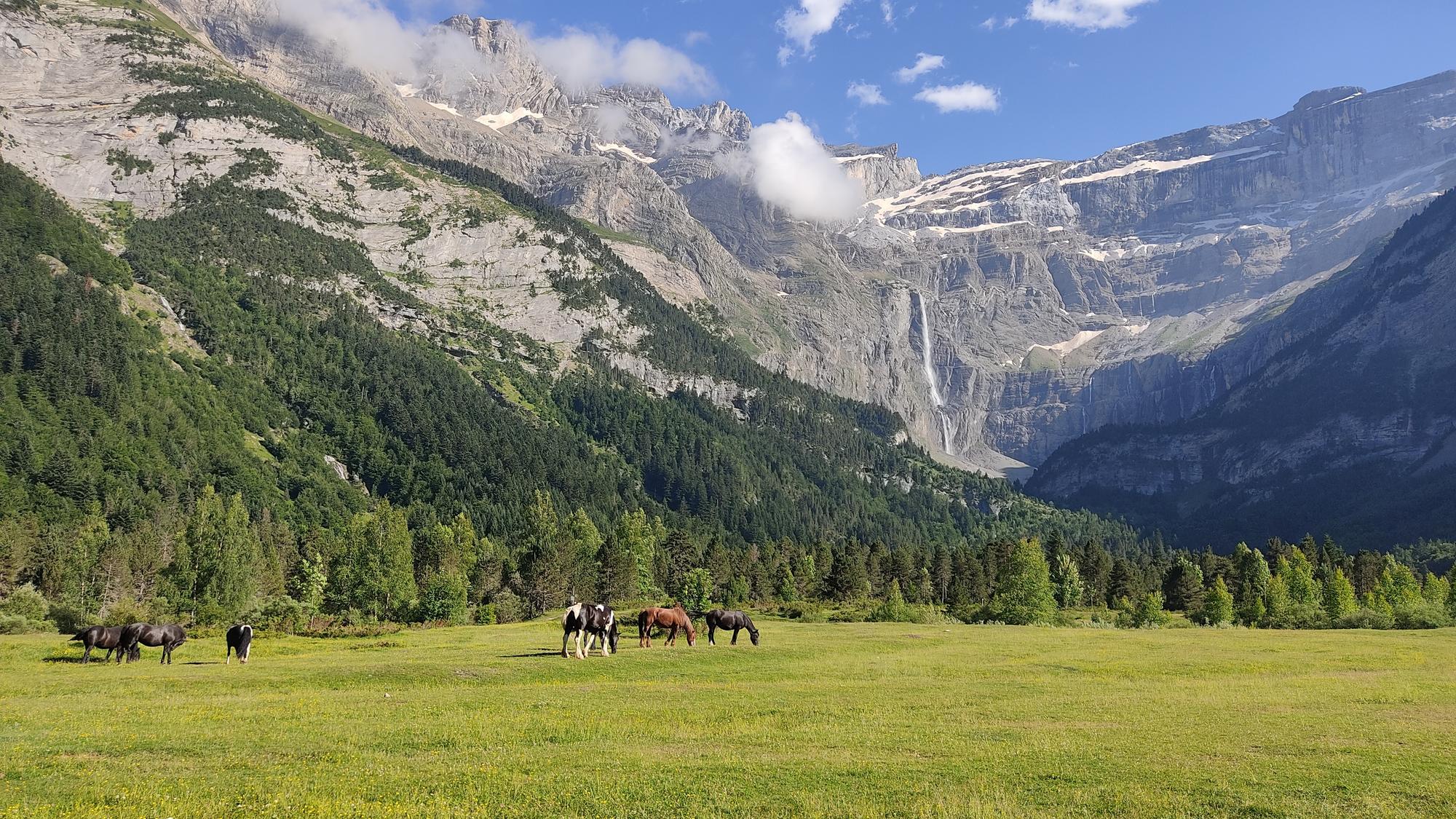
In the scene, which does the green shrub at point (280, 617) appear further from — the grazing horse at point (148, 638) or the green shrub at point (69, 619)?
the grazing horse at point (148, 638)

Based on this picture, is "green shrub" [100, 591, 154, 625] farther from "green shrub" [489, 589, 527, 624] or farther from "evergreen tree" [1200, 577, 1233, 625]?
"evergreen tree" [1200, 577, 1233, 625]

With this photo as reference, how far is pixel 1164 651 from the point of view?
54.4 metres

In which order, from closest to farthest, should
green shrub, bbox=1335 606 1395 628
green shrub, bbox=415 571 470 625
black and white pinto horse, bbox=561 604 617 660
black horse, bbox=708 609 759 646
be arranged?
black and white pinto horse, bbox=561 604 617 660
black horse, bbox=708 609 759 646
green shrub, bbox=1335 606 1395 628
green shrub, bbox=415 571 470 625

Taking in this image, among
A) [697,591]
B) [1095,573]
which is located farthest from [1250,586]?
[697,591]

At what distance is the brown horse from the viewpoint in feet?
169

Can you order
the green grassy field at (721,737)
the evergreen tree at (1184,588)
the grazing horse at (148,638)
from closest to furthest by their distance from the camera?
the green grassy field at (721,737)
the grazing horse at (148,638)
the evergreen tree at (1184,588)

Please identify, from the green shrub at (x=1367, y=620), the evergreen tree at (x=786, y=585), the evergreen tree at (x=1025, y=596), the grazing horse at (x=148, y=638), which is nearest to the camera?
the grazing horse at (x=148, y=638)

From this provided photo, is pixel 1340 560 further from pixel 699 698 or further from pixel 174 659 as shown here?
pixel 174 659

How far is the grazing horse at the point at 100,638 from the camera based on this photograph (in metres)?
46.0

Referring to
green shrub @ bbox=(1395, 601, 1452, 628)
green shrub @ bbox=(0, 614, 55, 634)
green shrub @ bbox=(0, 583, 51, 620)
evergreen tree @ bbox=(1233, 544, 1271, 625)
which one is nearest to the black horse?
green shrub @ bbox=(0, 614, 55, 634)

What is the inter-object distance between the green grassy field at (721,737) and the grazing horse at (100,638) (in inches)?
55.7

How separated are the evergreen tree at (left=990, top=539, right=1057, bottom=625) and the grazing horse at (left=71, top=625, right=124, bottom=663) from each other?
86.9 metres

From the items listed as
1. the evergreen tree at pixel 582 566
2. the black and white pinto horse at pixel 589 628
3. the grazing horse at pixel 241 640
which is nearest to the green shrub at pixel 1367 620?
the black and white pinto horse at pixel 589 628

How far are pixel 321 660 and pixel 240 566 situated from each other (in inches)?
2760
